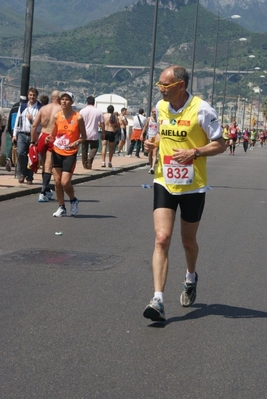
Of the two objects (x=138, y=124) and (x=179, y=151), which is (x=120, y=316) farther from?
(x=138, y=124)

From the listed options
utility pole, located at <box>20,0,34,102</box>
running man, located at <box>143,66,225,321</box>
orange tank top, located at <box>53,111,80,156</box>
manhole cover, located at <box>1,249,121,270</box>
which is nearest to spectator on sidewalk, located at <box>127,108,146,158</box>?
utility pole, located at <box>20,0,34,102</box>

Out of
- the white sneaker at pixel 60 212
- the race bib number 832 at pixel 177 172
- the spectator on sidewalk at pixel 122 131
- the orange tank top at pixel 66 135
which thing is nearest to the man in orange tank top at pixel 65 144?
the orange tank top at pixel 66 135

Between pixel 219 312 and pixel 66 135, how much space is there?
618 centimetres

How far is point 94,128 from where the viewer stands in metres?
23.7

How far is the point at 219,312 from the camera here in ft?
26.7

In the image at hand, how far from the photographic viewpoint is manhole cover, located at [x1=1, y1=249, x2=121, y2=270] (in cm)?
1000

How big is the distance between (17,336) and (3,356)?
550 millimetres

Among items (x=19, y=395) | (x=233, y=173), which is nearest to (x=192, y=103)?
(x=19, y=395)

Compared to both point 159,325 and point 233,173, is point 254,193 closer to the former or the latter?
point 233,173

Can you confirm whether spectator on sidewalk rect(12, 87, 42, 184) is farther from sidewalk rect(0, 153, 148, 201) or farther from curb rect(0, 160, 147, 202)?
curb rect(0, 160, 147, 202)

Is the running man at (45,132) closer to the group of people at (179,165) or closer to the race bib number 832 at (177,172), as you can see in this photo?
the group of people at (179,165)

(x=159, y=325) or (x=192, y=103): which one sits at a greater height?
(x=192, y=103)

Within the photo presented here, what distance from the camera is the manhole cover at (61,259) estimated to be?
10.0 meters

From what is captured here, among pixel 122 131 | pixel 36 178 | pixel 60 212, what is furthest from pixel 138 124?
pixel 60 212
